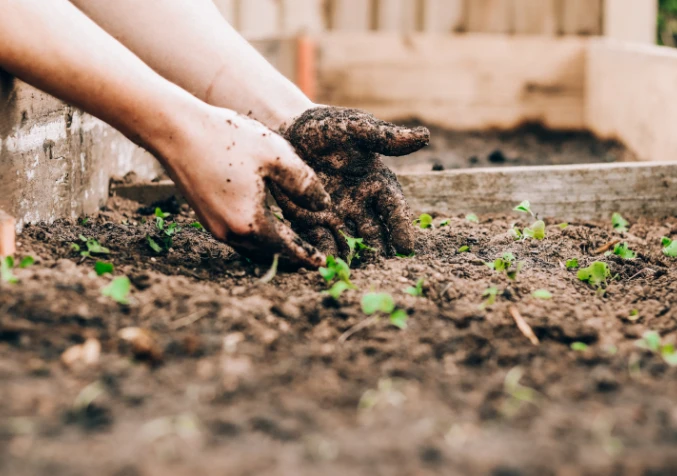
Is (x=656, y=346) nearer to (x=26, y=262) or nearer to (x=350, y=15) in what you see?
(x=26, y=262)

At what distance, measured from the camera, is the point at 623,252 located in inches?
72.3

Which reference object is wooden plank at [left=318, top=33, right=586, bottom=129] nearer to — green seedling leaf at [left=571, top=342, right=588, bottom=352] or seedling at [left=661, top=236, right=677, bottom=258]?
seedling at [left=661, top=236, right=677, bottom=258]

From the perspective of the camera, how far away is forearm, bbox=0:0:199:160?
144 cm

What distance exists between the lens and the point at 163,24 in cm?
190

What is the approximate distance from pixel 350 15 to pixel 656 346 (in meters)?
3.71

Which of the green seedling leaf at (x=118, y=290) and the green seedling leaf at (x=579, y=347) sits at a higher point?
the green seedling leaf at (x=118, y=290)

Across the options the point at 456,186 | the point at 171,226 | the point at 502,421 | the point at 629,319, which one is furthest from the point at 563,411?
the point at 456,186

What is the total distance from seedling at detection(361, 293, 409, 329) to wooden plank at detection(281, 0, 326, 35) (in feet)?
11.5

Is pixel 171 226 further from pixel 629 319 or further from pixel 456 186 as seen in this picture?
pixel 629 319

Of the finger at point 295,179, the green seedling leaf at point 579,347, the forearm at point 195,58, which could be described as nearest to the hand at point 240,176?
the finger at point 295,179

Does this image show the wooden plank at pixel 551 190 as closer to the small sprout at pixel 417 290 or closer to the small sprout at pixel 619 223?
the small sprout at pixel 619 223

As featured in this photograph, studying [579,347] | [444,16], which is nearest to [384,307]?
[579,347]

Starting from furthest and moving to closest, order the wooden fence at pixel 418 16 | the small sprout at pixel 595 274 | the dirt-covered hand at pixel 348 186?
the wooden fence at pixel 418 16, the dirt-covered hand at pixel 348 186, the small sprout at pixel 595 274

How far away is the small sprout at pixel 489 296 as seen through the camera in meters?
1.35
